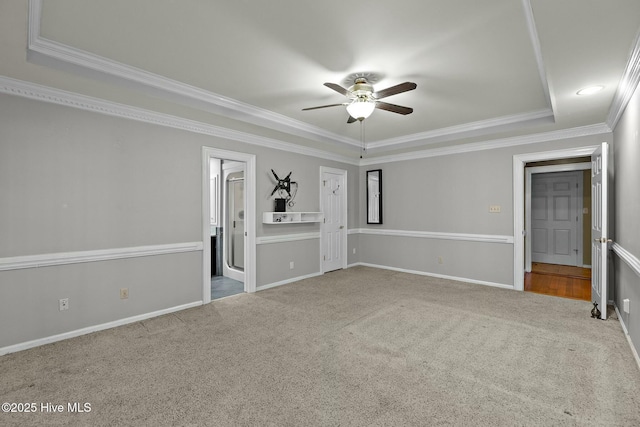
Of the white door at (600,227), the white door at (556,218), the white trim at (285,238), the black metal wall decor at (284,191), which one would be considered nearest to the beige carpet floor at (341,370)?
the white door at (600,227)

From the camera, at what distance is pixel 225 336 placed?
307 cm

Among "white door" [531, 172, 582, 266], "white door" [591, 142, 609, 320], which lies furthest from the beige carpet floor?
"white door" [531, 172, 582, 266]

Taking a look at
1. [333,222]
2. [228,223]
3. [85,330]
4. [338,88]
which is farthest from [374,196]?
[85,330]

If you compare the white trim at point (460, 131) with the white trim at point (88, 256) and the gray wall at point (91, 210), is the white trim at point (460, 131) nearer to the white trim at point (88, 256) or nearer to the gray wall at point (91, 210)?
the gray wall at point (91, 210)

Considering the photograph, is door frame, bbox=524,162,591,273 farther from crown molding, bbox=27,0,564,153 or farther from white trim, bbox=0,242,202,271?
white trim, bbox=0,242,202,271

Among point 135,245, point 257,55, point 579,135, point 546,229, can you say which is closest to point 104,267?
point 135,245

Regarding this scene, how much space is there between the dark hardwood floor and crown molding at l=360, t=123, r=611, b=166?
2284mm

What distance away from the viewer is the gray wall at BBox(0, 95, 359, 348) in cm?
278

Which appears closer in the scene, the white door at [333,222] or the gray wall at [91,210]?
the gray wall at [91,210]

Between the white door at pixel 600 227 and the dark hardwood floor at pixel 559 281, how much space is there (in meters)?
0.87

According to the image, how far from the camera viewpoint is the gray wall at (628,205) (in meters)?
2.53

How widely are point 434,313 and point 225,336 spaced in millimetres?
2415

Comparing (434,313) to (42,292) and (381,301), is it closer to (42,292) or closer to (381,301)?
(381,301)

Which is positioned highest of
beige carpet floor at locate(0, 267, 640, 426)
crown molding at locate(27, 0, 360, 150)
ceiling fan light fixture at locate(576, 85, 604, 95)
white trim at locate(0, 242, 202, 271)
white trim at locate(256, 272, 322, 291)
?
crown molding at locate(27, 0, 360, 150)
